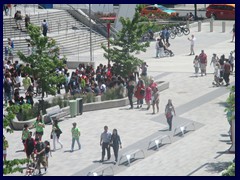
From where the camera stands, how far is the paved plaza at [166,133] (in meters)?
25.0

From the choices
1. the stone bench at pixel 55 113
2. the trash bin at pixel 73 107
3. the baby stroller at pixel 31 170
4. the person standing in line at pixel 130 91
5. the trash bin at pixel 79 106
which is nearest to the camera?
the baby stroller at pixel 31 170

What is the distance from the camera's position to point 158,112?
3322 centimetres

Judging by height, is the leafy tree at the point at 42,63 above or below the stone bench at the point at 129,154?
above

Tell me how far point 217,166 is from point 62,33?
29686 millimetres

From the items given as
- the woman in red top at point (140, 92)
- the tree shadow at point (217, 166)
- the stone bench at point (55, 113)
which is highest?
the woman in red top at point (140, 92)

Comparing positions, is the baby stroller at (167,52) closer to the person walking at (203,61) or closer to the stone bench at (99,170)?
the person walking at (203,61)

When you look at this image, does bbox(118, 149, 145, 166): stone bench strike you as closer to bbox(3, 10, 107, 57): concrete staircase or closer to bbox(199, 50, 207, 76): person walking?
bbox(199, 50, 207, 76): person walking

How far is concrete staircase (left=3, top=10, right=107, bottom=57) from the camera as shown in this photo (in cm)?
5019

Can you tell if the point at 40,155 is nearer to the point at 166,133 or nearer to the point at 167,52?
the point at 166,133

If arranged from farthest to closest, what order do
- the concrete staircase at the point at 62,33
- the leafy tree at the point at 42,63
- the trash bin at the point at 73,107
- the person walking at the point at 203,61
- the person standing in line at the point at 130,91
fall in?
the concrete staircase at the point at 62,33 < the person walking at the point at 203,61 < the person standing in line at the point at 130,91 < the leafy tree at the point at 42,63 < the trash bin at the point at 73,107

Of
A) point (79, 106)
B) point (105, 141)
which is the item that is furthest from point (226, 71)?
point (105, 141)

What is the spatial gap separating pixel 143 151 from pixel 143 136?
2570 millimetres

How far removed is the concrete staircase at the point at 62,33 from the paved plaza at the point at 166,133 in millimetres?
9426

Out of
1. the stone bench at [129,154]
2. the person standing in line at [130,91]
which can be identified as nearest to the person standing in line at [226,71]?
the person standing in line at [130,91]
